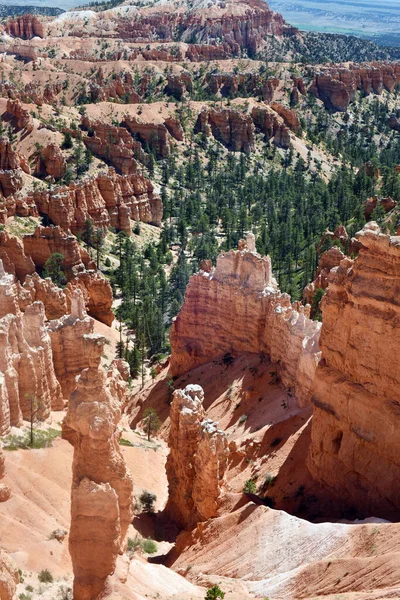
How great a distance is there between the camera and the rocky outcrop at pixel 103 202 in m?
85.6

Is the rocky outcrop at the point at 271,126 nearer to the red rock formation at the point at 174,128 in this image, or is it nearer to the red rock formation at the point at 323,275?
the red rock formation at the point at 174,128

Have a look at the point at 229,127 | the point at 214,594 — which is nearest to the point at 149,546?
the point at 214,594

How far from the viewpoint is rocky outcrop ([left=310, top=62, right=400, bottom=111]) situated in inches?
6983

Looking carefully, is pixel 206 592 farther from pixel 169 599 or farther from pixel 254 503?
pixel 254 503

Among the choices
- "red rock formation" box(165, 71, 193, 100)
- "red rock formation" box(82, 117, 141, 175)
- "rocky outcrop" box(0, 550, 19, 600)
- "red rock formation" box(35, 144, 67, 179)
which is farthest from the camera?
"red rock formation" box(165, 71, 193, 100)

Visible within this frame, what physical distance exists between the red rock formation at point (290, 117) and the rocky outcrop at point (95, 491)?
136 m

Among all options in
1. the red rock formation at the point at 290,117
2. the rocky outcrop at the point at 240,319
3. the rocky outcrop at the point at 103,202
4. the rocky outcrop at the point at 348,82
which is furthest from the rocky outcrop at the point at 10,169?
the rocky outcrop at the point at 348,82

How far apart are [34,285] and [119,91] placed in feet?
351

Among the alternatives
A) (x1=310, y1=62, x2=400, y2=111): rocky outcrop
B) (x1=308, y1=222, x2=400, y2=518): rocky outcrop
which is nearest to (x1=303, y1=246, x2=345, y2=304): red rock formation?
(x1=308, y1=222, x2=400, y2=518): rocky outcrop

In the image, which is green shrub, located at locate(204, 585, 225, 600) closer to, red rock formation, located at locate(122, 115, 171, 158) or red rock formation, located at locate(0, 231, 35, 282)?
red rock formation, located at locate(0, 231, 35, 282)

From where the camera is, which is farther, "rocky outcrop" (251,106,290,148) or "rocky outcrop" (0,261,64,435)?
"rocky outcrop" (251,106,290,148)

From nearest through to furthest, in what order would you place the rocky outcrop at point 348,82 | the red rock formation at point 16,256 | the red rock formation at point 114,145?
the red rock formation at point 16,256
the red rock formation at point 114,145
the rocky outcrop at point 348,82

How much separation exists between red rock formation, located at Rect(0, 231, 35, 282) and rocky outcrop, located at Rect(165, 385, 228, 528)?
38.5 meters

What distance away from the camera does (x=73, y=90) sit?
15950cm
